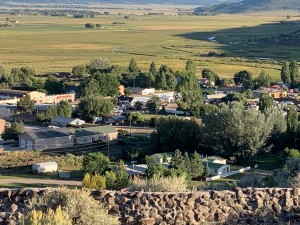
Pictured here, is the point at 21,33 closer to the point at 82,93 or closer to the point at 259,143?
the point at 82,93

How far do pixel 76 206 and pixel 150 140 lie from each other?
25.3 m

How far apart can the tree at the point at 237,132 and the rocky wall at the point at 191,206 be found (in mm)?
20626

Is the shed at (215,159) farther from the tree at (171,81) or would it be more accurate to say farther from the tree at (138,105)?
the tree at (171,81)

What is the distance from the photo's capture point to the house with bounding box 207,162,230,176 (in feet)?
95.0

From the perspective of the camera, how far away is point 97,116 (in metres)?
46.2

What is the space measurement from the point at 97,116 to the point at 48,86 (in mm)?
12858

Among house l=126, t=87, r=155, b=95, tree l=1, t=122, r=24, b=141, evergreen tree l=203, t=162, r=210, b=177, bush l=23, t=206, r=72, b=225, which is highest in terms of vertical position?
bush l=23, t=206, r=72, b=225

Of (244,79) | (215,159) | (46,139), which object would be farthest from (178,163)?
(244,79)

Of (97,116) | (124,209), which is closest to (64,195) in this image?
(124,209)

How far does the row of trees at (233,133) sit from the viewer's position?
106 ft

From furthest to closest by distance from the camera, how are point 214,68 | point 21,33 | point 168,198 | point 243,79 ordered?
1. point 21,33
2. point 214,68
3. point 243,79
4. point 168,198

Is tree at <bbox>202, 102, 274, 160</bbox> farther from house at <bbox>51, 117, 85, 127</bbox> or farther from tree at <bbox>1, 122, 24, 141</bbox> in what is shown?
house at <bbox>51, 117, 85, 127</bbox>

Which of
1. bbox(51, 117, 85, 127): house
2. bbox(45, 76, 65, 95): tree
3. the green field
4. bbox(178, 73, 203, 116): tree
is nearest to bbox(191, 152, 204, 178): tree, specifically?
bbox(51, 117, 85, 127): house

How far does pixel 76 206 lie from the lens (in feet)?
32.2
